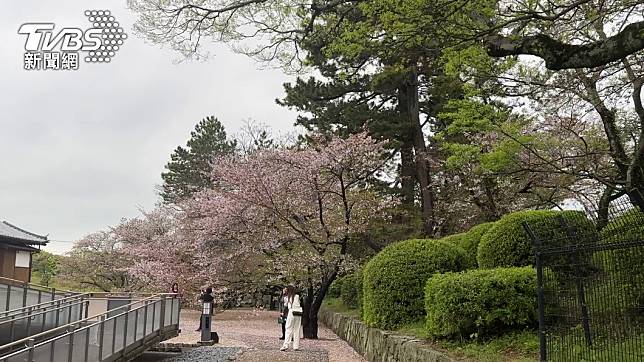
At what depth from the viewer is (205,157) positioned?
128 ft

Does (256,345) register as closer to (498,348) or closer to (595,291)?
(498,348)

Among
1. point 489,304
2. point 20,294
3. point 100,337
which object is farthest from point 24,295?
point 489,304

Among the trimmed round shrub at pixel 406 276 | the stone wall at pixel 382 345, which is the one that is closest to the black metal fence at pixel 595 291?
the stone wall at pixel 382 345

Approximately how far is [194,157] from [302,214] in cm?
2602

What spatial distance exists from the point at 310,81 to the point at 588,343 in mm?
14876

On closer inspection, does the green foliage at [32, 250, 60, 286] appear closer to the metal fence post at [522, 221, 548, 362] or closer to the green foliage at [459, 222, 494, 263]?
the green foliage at [459, 222, 494, 263]

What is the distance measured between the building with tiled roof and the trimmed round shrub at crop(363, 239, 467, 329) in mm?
16496

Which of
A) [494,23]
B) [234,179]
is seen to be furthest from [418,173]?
[494,23]

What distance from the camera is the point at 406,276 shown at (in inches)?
387

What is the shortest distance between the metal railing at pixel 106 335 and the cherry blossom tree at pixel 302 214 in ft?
11.4

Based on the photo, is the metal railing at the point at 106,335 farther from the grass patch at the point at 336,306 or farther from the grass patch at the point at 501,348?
the grass patch at the point at 336,306

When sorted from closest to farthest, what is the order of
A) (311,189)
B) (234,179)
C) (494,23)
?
(494,23), (311,189), (234,179)

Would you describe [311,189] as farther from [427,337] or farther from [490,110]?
[427,337]

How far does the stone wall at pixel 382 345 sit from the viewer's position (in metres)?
7.23
